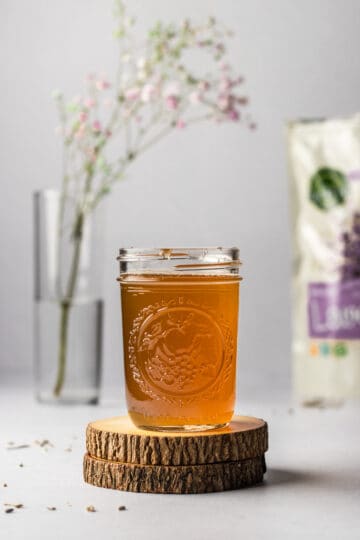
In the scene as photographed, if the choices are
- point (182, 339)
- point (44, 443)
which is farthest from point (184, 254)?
point (44, 443)

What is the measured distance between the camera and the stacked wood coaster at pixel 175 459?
1.03 meters

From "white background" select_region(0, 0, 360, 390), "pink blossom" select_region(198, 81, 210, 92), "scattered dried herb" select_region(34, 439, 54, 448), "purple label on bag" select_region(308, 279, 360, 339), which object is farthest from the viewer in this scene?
"white background" select_region(0, 0, 360, 390)

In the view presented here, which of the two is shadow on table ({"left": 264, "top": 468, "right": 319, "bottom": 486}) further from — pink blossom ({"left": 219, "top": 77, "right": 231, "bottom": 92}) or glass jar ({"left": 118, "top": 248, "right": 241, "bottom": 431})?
pink blossom ({"left": 219, "top": 77, "right": 231, "bottom": 92})

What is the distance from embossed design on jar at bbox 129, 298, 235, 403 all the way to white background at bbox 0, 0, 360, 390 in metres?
1.08

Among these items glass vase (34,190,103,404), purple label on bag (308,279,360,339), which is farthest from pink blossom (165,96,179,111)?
purple label on bag (308,279,360,339)

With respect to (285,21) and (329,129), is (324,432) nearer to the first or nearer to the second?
(329,129)

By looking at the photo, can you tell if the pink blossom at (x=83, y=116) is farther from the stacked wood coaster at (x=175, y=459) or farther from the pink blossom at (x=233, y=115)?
the stacked wood coaster at (x=175, y=459)

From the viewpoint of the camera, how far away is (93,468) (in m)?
1.08

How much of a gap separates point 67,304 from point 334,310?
0.51 meters

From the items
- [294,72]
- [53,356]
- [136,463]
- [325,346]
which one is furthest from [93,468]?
[294,72]

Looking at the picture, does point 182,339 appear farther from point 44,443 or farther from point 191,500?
point 44,443

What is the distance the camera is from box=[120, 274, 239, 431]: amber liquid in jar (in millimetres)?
1048

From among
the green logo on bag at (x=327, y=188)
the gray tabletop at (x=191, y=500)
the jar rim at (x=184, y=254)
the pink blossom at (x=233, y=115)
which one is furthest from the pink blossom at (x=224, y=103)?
the jar rim at (x=184, y=254)

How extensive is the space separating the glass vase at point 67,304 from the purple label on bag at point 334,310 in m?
0.42
